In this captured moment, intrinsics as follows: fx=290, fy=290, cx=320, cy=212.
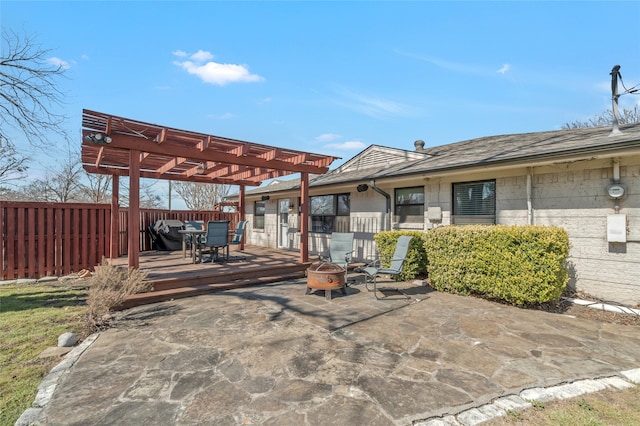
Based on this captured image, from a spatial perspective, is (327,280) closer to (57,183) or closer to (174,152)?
(174,152)

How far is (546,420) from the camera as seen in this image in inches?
87.1

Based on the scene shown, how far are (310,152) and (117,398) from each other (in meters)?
6.22

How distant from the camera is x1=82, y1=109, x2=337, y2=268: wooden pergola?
5.27m

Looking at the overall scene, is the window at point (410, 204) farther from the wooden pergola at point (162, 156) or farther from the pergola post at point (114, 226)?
the pergola post at point (114, 226)

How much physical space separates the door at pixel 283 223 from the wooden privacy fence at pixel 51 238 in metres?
5.99

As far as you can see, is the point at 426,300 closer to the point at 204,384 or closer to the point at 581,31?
the point at 204,384

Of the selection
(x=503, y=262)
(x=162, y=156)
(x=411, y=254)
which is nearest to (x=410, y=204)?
(x=411, y=254)

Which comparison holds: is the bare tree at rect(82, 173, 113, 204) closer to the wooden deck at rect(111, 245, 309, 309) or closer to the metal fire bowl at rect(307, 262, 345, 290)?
the wooden deck at rect(111, 245, 309, 309)

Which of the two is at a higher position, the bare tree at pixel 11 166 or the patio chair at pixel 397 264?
the bare tree at pixel 11 166

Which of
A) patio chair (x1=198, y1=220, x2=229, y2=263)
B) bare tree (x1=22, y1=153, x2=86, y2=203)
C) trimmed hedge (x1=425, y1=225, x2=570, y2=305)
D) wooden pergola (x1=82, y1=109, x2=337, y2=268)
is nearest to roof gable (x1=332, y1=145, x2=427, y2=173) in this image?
wooden pergola (x1=82, y1=109, x2=337, y2=268)

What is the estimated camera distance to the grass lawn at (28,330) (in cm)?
257

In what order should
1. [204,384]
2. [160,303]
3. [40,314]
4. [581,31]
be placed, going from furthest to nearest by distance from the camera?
[581,31], [160,303], [40,314], [204,384]

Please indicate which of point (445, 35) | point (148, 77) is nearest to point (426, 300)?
point (445, 35)

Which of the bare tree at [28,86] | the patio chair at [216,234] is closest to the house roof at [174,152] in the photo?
the bare tree at [28,86]
